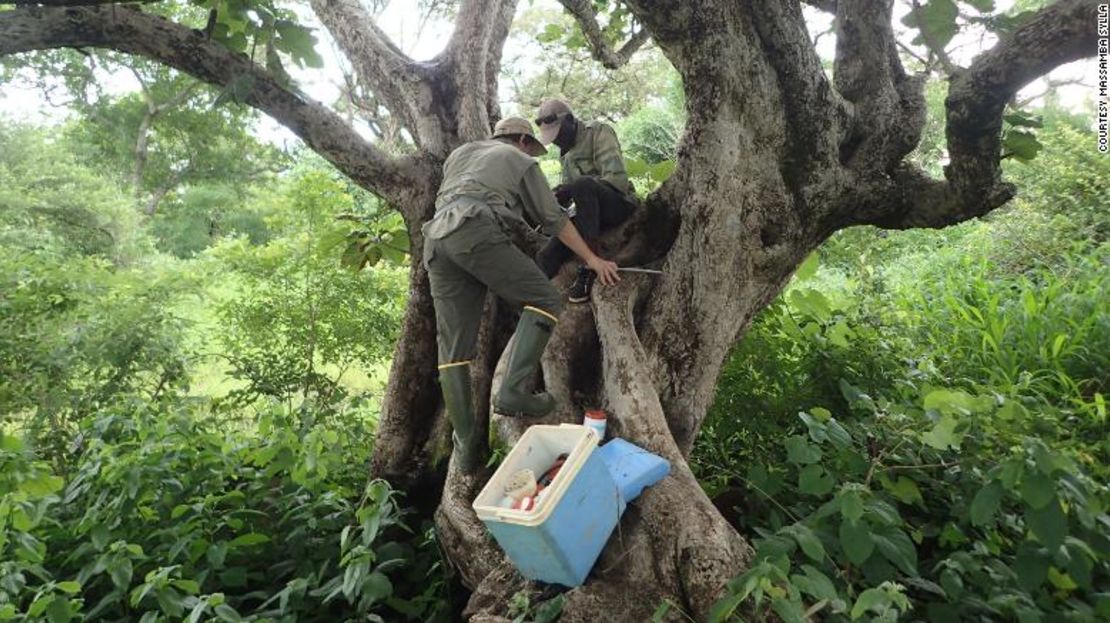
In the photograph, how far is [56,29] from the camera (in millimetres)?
3156

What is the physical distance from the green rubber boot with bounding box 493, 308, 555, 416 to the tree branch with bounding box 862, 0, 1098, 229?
1835mm

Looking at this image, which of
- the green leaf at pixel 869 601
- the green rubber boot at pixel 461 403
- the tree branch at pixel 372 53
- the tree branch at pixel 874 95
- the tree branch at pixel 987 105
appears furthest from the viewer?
the tree branch at pixel 372 53

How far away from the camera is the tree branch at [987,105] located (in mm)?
2613

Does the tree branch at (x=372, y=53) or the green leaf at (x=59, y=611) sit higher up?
the tree branch at (x=372, y=53)

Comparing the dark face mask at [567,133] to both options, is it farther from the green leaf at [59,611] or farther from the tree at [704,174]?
the green leaf at [59,611]

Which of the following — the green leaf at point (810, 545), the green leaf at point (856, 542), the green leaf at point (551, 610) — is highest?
the green leaf at point (810, 545)

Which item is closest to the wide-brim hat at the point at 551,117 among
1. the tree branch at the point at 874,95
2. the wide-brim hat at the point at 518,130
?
the wide-brim hat at the point at 518,130

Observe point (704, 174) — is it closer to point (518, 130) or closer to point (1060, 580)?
point (518, 130)

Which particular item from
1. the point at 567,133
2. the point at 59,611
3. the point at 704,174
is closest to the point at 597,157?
the point at 567,133

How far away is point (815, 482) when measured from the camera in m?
2.19

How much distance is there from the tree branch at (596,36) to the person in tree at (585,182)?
1112 millimetres

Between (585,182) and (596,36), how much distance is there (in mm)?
1902

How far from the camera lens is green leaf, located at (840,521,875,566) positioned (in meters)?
1.90

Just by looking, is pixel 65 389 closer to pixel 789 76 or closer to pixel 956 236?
pixel 789 76
